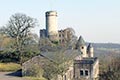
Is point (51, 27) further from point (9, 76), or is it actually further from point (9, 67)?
point (9, 76)

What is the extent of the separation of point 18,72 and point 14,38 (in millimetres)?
11817

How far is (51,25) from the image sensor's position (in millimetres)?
85562

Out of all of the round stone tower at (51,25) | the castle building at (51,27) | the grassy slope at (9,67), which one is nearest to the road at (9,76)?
the grassy slope at (9,67)

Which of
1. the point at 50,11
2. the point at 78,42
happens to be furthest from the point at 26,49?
the point at 50,11

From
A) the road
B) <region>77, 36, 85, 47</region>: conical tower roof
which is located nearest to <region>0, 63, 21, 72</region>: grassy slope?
the road

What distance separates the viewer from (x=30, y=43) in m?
71.1

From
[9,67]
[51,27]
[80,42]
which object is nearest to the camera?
[9,67]

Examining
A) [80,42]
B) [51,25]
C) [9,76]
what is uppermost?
[51,25]

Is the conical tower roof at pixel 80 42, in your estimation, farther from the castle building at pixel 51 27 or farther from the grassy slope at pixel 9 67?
the grassy slope at pixel 9 67

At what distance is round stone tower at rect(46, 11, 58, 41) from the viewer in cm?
8538

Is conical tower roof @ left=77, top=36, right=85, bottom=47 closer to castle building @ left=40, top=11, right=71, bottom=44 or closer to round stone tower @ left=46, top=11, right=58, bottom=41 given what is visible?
castle building @ left=40, top=11, right=71, bottom=44

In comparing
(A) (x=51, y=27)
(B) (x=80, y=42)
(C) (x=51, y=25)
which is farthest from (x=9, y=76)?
(C) (x=51, y=25)

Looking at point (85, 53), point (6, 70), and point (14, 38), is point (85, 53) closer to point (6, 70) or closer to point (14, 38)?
point (14, 38)

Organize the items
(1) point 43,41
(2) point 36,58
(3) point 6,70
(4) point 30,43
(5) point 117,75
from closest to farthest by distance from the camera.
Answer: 1. (5) point 117,75
2. (2) point 36,58
3. (3) point 6,70
4. (4) point 30,43
5. (1) point 43,41
